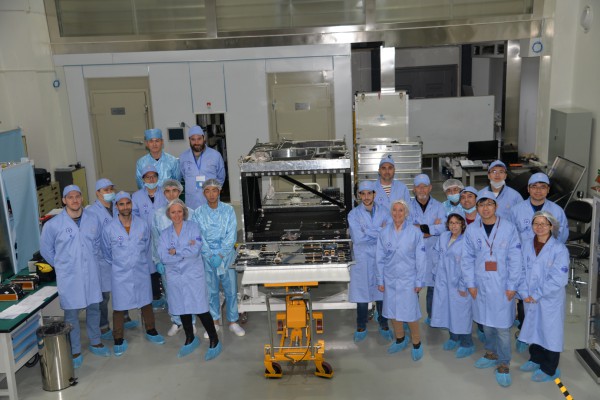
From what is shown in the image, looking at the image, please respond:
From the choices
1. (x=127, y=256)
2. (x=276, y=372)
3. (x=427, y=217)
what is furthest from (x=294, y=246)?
(x=127, y=256)

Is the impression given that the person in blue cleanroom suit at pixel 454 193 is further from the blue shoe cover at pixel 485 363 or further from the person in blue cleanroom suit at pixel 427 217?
the blue shoe cover at pixel 485 363

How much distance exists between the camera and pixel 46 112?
8664 mm

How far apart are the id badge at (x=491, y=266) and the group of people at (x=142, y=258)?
2.04 meters

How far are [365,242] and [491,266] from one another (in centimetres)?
104

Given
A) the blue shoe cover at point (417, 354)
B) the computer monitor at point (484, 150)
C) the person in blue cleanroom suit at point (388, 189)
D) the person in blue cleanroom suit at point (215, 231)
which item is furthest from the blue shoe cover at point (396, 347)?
the computer monitor at point (484, 150)

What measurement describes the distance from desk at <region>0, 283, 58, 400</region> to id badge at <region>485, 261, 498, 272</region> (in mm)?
3335

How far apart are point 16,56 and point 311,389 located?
6537mm

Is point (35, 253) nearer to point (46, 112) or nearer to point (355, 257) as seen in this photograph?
point (355, 257)

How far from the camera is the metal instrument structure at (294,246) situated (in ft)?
14.8

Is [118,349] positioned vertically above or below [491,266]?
below

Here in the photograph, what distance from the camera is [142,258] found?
4973 millimetres

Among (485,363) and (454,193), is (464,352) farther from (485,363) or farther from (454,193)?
(454,193)

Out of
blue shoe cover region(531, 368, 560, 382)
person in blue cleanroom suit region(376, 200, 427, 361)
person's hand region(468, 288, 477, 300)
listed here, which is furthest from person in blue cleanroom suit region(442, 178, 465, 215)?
blue shoe cover region(531, 368, 560, 382)

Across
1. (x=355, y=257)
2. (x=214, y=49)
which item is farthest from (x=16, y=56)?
(x=355, y=257)
